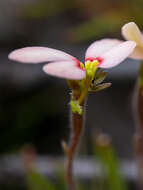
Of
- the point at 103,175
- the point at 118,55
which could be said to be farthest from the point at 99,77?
the point at 103,175

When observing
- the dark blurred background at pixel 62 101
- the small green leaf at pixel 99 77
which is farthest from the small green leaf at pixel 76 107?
the dark blurred background at pixel 62 101

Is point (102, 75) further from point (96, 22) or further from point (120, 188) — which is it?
point (96, 22)

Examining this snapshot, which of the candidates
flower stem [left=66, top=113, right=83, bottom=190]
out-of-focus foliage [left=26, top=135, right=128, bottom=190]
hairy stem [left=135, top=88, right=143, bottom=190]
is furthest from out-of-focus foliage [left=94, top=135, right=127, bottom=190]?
flower stem [left=66, top=113, right=83, bottom=190]

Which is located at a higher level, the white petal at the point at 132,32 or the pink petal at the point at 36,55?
the white petal at the point at 132,32

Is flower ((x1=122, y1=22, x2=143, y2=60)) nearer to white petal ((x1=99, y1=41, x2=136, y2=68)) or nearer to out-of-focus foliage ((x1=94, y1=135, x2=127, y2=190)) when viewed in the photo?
white petal ((x1=99, y1=41, x2=136, y2=68))

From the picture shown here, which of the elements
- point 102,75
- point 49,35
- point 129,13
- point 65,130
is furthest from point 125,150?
point 102,75

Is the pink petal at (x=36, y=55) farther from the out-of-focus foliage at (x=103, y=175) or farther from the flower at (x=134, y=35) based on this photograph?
the out-of-focus foliage at (x=103, y=175)
